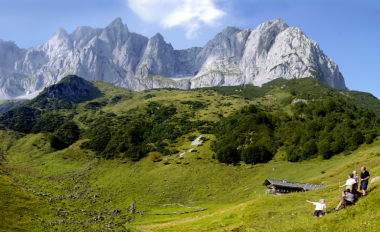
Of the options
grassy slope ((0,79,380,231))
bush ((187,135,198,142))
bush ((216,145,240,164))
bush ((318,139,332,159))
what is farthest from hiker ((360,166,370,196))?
bush ((187,135,198,142))

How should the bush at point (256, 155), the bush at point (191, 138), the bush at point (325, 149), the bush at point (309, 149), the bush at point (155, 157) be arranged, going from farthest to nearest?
the bush at point (191, 138) → the bush at point (155, 157) → the bush at point (256, 155) → the bush at point (309, 149) → the bush at point (325, 149)

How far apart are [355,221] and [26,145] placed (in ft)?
645

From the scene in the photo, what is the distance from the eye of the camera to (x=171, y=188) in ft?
336

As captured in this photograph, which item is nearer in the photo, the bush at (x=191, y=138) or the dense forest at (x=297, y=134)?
the dense forest at (x=297, y=134)

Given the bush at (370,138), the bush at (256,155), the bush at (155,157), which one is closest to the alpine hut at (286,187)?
the bush at (256,155)

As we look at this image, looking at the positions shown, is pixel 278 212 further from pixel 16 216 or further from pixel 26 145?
pixel 26 145

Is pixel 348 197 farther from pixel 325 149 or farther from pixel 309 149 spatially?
pixel 309 149

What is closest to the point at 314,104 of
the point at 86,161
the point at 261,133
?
the point at 261,133

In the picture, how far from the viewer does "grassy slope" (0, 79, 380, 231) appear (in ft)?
132

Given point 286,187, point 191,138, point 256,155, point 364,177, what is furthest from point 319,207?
point 191,138

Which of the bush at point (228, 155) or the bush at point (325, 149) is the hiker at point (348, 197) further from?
the bush at point (228, 155)

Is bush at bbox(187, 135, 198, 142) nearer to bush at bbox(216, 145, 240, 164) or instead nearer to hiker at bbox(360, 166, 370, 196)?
bush at bbox(216, 145, 240, 164)

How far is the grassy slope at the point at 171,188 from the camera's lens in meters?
40.2

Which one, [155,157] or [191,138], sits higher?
[191,138]
